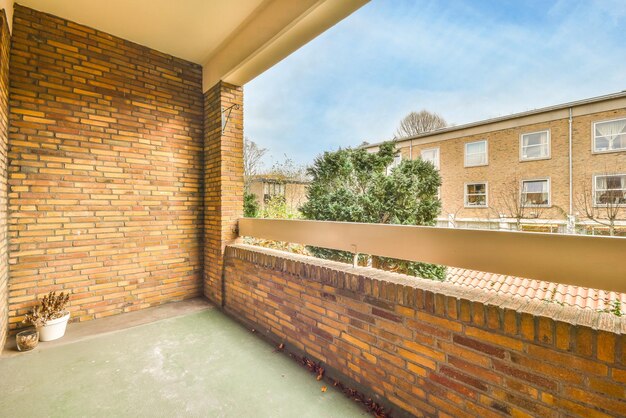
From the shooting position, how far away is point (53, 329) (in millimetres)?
2840

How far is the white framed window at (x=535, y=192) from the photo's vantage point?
7.11 metres

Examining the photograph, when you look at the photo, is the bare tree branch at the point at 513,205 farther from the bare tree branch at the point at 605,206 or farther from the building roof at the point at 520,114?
the building roof at the point at 520,114

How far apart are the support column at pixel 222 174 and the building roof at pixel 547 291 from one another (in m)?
2.89

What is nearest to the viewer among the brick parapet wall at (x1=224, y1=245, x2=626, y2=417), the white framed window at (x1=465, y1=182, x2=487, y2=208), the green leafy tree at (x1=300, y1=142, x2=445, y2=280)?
the brick parapet wall at (x1=224, y1=245, x2=626, y2=417)

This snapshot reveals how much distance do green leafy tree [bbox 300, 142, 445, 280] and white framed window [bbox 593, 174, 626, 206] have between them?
2655 millimetres

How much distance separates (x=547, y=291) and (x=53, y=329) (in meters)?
6.50

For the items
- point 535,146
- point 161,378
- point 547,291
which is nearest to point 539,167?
point 535,146

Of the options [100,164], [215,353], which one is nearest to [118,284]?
[100,164]

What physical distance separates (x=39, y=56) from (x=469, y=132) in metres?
10.7

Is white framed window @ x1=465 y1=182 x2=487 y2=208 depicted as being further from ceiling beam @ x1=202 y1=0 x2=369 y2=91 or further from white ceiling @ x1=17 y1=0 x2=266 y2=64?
white ceiling @ x1=17 y1=0 x2=266 y2=64

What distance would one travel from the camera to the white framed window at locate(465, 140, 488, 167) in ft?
30.6

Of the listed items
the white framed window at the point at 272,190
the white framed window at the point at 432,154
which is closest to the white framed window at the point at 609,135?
the white framed window at the point at 432,154

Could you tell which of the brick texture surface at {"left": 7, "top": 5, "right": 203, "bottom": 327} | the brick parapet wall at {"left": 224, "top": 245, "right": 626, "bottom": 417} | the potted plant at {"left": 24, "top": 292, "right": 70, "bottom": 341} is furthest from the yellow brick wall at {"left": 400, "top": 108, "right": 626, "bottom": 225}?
the potted plant at {"left": 24, "top": 292, "right": 70, "bottom": 341}

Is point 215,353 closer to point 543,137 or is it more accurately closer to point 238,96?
point 238,96
